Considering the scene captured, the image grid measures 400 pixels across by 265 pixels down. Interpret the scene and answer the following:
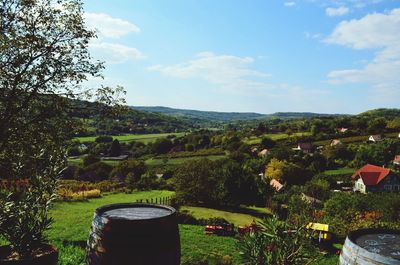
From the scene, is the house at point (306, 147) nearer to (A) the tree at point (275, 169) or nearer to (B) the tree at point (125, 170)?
(A) the tree at point (275, 169)

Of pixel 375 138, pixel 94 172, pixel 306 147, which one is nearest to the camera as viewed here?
pixel 94 172

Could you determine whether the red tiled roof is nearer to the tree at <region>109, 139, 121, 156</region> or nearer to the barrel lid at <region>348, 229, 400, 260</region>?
the tree at <region>109, 139, 121, 156</region>

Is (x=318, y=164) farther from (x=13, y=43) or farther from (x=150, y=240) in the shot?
(x=150, y=240)

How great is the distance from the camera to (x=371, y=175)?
65625 mm

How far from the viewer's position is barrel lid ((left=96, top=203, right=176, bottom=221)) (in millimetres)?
7022

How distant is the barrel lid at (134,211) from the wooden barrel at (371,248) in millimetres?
3029

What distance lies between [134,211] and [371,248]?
416 cm

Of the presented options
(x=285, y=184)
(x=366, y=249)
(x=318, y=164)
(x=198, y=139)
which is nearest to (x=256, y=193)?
(x=285, y=184)

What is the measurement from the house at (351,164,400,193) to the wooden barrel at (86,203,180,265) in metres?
61.5

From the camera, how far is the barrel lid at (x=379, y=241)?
17.1 feet

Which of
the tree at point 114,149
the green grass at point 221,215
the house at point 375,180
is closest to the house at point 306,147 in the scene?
the house at point 375,180

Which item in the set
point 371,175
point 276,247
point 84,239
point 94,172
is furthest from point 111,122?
point 276,247

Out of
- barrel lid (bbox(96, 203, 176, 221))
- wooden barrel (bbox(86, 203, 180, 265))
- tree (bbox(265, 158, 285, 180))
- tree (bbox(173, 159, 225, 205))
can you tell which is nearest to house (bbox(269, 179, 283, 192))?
tree (bbox(265, 158, 285, 180))

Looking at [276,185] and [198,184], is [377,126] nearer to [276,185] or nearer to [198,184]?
[276,185]
